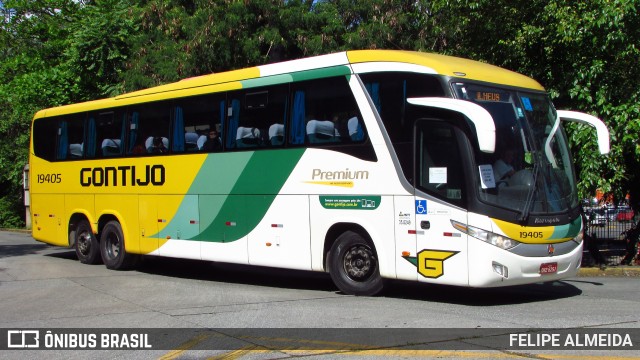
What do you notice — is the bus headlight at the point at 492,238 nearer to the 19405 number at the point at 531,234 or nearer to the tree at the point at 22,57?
the 19405 number at the point at 531,234

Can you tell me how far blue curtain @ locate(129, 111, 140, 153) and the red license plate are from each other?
891 centimetres

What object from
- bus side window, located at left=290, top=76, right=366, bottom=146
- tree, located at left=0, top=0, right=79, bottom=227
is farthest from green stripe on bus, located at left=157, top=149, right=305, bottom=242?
tree, located at left=0, top=0, right=79, bottom=227

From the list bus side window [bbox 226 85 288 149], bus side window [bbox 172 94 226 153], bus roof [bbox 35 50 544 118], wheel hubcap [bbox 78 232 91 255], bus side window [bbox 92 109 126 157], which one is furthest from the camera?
wheel hubcap [bbox 78 232 91 255]

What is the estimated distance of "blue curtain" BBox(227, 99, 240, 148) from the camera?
12.8m

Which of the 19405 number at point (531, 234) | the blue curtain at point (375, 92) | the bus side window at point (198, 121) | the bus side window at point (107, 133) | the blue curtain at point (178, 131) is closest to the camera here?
the 19405 number at point (531, 234)

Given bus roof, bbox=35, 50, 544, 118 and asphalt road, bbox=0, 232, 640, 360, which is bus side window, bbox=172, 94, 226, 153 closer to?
bus roof, bbox=35, 50, 544, 118

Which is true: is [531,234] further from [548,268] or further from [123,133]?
[123,133]

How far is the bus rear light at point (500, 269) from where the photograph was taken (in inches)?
377

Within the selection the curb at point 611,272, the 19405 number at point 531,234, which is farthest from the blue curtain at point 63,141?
the curb at point 611,272

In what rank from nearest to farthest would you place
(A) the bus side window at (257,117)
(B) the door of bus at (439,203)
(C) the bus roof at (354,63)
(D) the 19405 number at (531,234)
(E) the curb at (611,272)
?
(D) the 19405 number at (531,234)
(B) the door of bus at (439,203)
(C) the bus roof at (354,63)
(A) the bus side window at (257,117)
(E) the curb at (611,272)

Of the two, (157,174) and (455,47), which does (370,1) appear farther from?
(157,174)

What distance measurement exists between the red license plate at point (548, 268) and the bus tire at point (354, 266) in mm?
2351

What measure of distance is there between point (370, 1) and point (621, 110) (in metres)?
9.57

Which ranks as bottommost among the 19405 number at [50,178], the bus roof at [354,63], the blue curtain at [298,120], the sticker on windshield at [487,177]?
the sticker on windshield at [487,177]
